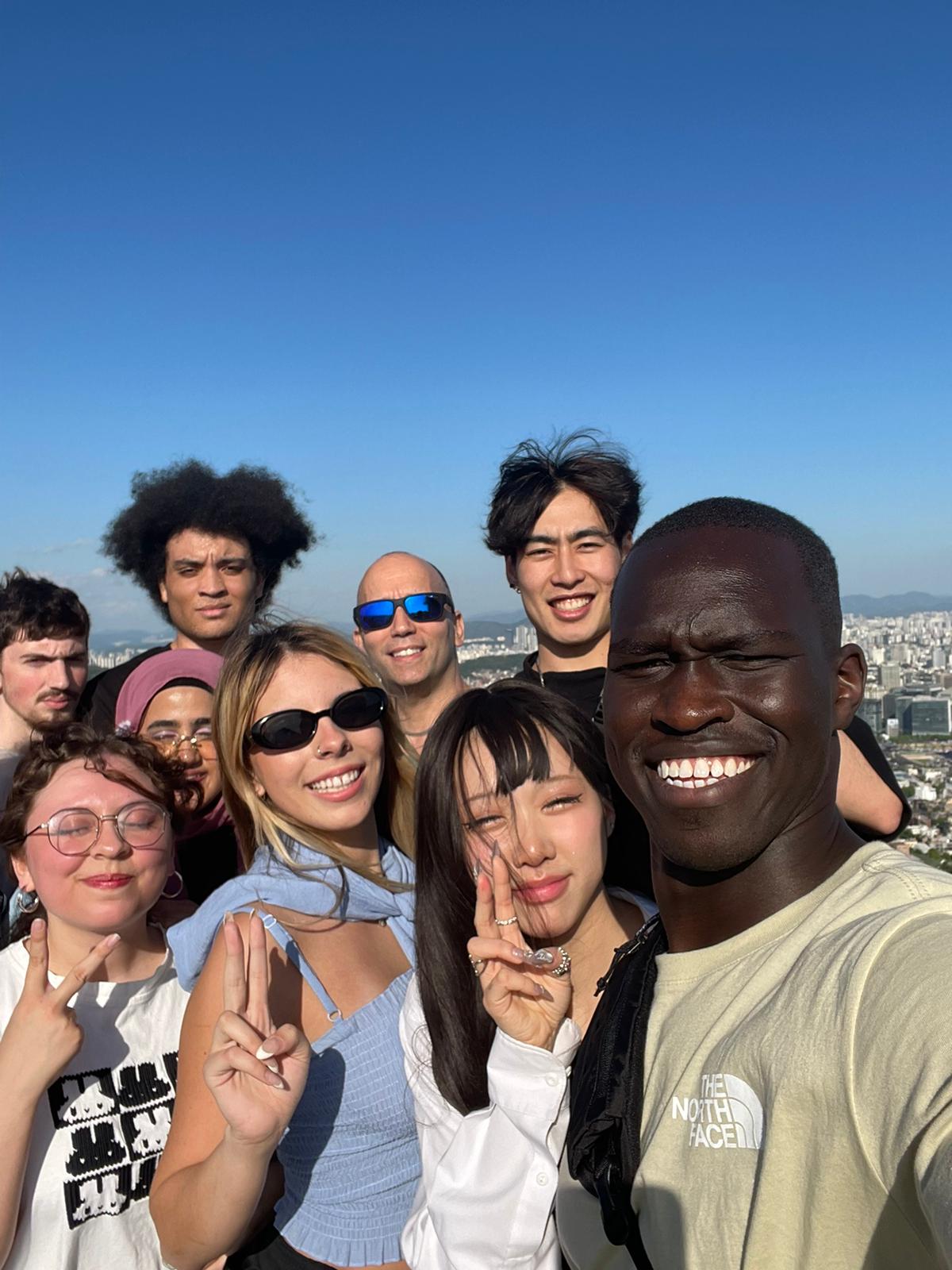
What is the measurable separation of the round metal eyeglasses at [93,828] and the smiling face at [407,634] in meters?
2.40

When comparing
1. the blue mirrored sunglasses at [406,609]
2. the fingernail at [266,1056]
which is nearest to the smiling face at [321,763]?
the fingernail at [266,1056]

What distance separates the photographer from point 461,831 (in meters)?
3.18

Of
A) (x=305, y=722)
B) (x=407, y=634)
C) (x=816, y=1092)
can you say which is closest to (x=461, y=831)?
(x=305, y=722)

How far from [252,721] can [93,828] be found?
0.70 metres

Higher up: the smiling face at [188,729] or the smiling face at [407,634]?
the smiling face at [407,634]

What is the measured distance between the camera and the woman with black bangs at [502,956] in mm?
2383

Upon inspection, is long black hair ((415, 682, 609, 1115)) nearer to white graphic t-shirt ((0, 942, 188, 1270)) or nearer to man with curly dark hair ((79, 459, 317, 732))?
white graphic t-shirt ((0, 942, 188, 1270))

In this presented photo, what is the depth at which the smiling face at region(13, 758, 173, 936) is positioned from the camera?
11.5 feet

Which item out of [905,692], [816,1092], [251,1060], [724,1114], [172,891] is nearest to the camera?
[816,1092]

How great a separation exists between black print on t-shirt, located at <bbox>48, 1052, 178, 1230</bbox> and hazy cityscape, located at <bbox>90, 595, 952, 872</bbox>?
1974 millimetres

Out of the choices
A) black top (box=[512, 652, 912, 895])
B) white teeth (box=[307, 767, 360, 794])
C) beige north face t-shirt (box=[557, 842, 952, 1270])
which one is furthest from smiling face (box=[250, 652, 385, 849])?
beige north face t-shirt (box=[557, 842, 952, 1270])

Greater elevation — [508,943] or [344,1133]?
[508,943]

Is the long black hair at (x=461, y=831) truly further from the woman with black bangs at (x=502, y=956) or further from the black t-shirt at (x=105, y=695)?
the black t-shirt at (x=105, y=695)

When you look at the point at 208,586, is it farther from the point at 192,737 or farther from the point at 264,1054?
the point at 264,1054
